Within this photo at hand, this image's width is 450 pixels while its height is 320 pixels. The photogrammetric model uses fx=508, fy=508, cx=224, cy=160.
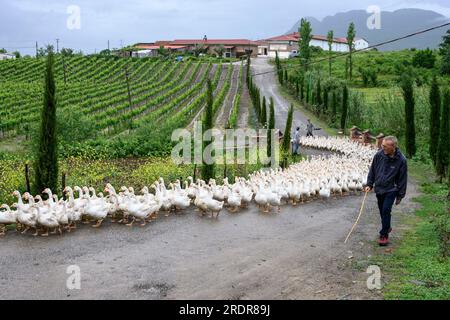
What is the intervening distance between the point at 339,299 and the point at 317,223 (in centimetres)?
516

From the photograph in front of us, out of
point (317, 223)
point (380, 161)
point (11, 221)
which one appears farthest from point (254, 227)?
point (11, 221)

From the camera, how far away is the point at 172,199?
12852 mm

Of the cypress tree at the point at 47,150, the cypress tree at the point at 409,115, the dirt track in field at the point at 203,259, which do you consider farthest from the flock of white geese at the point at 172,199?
the cypress tree at the point at 409,115

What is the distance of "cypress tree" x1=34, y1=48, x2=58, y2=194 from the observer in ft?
43.6

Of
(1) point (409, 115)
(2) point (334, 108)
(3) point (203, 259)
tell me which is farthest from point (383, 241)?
(2) point (334, 108)

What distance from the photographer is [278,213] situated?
13.2m

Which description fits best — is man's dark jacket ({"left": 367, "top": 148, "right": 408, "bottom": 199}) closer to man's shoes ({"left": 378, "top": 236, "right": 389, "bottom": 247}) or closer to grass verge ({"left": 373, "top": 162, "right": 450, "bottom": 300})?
man's shoes ({"left": 378, "top": 236, "right": 389, "bottom": 247})

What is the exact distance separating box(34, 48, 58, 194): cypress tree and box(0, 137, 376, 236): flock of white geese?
0.51 m

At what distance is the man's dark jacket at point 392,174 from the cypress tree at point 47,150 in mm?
8327

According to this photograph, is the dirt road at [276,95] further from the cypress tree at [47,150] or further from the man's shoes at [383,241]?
the man's shoes at [383,241]

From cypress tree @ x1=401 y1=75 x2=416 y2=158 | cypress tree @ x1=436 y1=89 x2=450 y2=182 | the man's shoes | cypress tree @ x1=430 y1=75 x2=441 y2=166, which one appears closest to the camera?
the man's shoes

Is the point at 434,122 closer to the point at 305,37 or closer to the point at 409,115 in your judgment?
the point at 409,115

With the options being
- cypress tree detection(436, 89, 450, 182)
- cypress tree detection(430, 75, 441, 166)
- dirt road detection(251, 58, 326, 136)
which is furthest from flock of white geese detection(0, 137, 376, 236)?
dirt road detection(251, 58, 326, 136)

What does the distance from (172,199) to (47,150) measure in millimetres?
3609
